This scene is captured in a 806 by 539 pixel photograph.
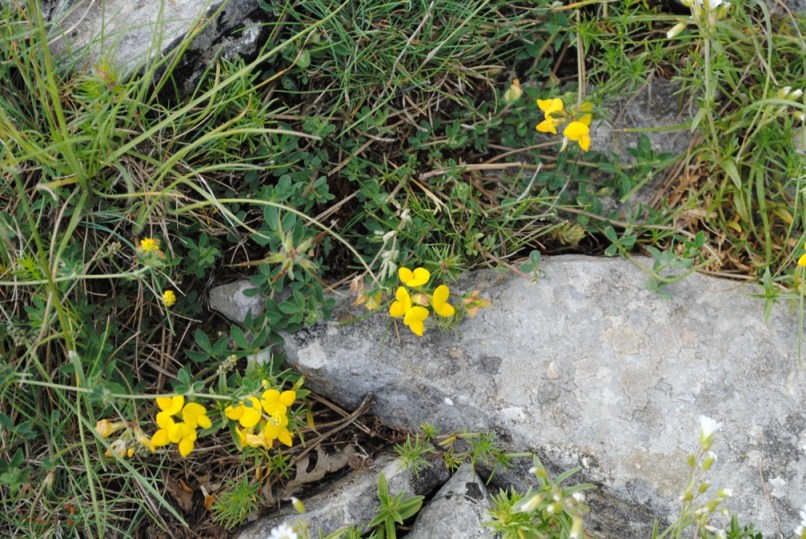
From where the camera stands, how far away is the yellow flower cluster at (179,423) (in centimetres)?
272

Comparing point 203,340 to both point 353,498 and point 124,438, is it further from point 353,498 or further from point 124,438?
point 353,498

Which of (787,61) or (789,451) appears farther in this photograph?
(787,61)

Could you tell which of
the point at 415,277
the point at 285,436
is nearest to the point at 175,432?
the point at 285,436

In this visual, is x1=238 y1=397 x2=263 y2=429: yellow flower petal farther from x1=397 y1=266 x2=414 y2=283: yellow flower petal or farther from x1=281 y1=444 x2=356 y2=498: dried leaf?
x1=397 y1=266 x2=414 y2=283: yellow flower petal

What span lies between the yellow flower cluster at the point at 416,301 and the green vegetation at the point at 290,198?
0.38 feet

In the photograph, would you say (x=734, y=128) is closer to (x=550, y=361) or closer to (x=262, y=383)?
(x=550, y=361)

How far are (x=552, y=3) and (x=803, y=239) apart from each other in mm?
1486

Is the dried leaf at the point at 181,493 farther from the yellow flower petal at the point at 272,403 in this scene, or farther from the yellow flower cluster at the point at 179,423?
the yellow flower petal at the point at 272,403

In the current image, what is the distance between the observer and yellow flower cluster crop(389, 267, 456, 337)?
2869 mm

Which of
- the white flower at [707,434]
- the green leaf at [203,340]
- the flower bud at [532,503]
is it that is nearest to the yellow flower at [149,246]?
the green leaf at [203,340]

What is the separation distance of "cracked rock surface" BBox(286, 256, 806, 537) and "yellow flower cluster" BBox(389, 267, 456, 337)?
0.24 m

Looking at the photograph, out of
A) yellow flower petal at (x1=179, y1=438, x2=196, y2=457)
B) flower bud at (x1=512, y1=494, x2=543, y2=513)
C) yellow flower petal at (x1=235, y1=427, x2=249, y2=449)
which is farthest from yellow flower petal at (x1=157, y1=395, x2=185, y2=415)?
flower bud at (x1=512, y1=494, x2=543, y2=513)

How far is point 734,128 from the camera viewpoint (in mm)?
3309

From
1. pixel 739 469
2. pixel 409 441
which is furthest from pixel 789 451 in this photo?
pixel 409 441
